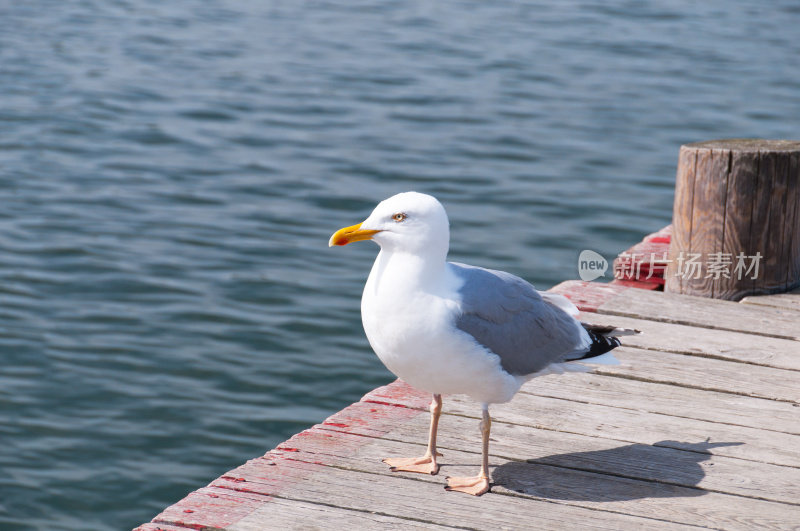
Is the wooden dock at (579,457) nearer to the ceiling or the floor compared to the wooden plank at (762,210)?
nearer to the floor

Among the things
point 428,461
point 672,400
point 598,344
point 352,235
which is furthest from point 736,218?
point 352,235

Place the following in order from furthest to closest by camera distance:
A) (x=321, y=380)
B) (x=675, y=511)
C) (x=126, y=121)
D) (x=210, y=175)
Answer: (x=126, y=121), (x=210, y=175), (x=321, y=380), (x=675, y=511)

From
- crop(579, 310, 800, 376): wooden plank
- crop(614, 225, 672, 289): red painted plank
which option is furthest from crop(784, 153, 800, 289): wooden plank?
crop(579, 310, 800, 376): wooden plank

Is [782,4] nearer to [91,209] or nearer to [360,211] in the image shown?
[360,211]

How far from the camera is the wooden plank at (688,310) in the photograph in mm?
5746

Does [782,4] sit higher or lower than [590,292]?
higher

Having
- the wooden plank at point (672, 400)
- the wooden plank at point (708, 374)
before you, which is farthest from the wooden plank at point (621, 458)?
the wooden plank at point (708, 374)

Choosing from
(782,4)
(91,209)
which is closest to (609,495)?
(91,209)

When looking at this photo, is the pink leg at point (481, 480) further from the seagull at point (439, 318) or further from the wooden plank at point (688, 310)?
the wooden plank at point (688, 310)

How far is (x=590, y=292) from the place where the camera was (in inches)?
243

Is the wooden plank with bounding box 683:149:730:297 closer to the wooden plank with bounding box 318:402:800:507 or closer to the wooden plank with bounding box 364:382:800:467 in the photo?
the wooden plank with bounding box 364:382:800:467

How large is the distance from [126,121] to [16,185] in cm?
239

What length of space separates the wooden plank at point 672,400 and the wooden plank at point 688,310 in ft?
2.97

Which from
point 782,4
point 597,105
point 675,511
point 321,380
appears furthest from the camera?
point 782,4
